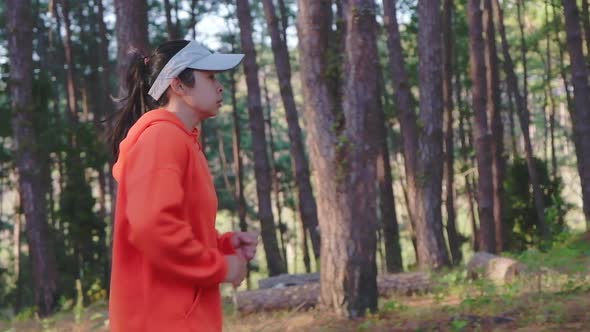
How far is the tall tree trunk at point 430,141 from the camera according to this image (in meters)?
18.2

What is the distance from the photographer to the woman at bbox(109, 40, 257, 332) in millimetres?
3086

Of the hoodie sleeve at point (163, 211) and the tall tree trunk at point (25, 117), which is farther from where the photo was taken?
the tall tree trunk at point (25, 117)

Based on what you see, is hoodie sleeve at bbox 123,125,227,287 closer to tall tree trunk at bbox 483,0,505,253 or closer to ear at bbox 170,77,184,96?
ear at bbox 170,77,184,96

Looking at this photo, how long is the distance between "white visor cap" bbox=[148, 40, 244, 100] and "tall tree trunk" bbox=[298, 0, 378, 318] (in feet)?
21.8

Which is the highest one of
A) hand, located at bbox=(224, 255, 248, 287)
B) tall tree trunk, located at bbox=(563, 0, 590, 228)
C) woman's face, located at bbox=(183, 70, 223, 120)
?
tall tree trunk, located at bbox=(563, 0, 590, 228)

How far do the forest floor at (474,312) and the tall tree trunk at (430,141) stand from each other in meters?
4.56

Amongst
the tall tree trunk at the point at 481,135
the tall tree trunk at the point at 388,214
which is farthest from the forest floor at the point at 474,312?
the tall tree trunk at the point at 388,214

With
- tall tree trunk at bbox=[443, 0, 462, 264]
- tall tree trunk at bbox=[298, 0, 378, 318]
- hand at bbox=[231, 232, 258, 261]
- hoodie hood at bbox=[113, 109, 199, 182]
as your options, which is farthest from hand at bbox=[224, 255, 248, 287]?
tall tree trunk at bbox=[443, 0, 462, 264]

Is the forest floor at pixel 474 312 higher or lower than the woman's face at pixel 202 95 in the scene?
lower

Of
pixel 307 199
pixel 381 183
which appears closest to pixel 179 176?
pixel 307 199

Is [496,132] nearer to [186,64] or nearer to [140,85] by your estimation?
[140,85]

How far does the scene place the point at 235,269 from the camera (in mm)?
3357

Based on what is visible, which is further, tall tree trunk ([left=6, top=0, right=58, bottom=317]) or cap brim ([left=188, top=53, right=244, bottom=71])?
tall tree trunk ([left=6, top=0, right=58, bottom=317])

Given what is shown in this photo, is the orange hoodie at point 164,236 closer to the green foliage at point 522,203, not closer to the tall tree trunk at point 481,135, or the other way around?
the tall tree trunk at point 481,135
